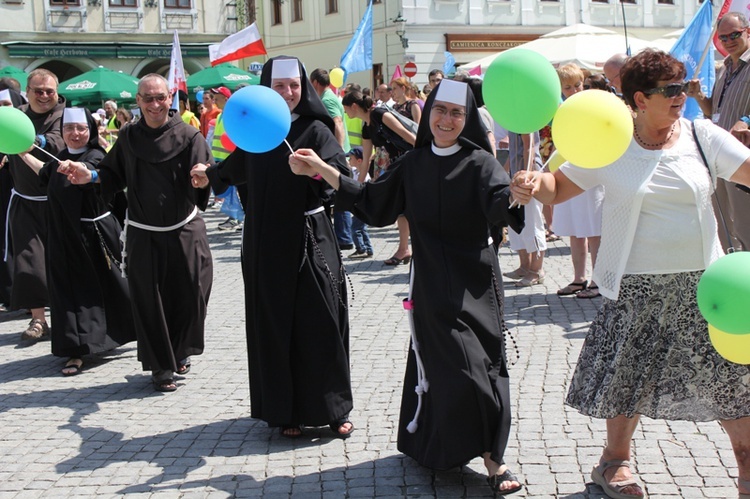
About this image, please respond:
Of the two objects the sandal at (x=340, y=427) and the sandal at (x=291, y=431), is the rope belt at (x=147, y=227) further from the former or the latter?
the sandal at (x=340, y=427)

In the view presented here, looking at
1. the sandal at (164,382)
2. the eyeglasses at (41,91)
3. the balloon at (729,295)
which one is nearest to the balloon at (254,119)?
the balloon at (729,295)

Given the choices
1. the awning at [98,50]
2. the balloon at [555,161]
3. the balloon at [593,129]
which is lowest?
the balloon at [555,161]

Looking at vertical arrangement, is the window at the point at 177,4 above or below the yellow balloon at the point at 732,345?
above

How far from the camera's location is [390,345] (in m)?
7.37

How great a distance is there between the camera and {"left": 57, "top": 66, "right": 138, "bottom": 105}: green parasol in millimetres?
26516

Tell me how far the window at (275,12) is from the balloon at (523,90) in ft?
135

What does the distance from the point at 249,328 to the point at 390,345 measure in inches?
85.6

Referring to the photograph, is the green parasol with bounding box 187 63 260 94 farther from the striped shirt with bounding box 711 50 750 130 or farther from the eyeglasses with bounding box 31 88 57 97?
the striped shirt with bounding box 711 50 750 130

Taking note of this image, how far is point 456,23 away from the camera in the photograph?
36.2m

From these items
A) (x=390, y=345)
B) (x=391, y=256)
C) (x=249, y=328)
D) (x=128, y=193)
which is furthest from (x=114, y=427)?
(x=391, y=256)

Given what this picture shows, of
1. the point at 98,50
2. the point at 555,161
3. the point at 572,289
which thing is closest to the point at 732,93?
the point at 572,289

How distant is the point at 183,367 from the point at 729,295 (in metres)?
4.37

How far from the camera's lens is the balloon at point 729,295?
3.34 metres

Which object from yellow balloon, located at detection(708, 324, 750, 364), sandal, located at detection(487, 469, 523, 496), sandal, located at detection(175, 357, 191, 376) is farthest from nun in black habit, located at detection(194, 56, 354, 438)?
yellow balloon, located at detection(708, 324, 750, 364)
